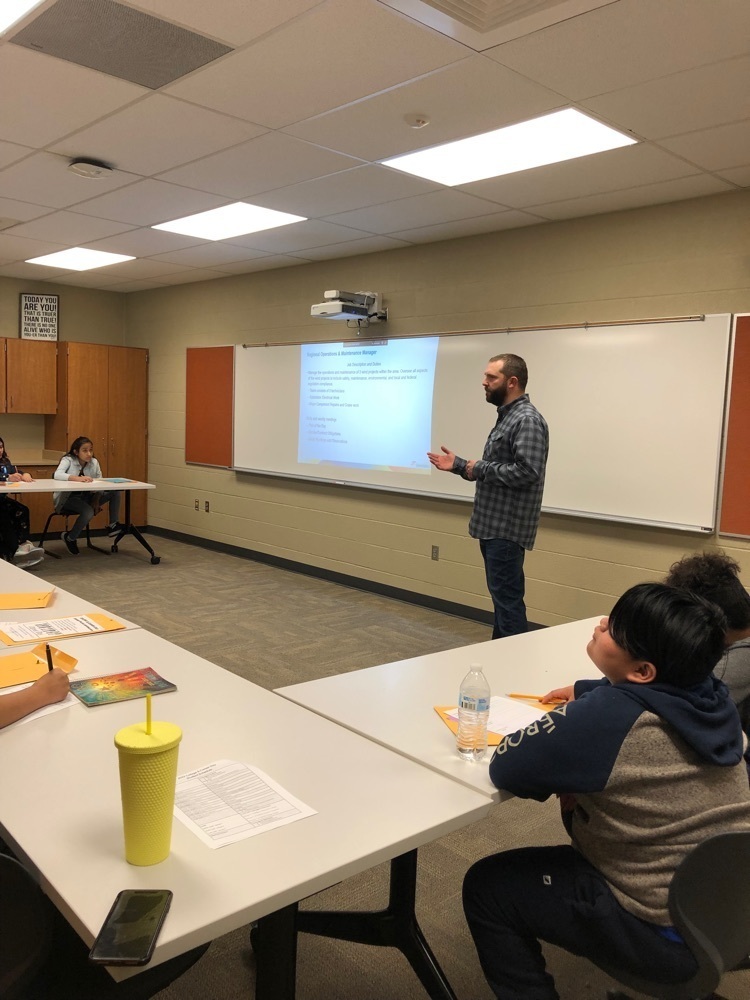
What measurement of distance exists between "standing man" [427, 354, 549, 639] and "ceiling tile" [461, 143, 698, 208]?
0.88 m

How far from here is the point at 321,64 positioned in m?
2.65

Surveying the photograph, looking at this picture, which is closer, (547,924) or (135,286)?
(547,924)

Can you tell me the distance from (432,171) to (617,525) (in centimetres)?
219

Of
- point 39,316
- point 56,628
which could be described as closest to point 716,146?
point 56,628

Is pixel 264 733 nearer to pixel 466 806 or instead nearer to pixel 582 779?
pixel 466 806

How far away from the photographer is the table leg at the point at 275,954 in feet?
3.95

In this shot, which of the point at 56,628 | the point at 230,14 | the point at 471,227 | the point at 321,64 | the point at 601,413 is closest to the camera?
the point at 56,628

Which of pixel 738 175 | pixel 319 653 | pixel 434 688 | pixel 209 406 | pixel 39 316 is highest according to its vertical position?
pixel 738 175

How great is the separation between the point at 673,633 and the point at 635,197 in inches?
134

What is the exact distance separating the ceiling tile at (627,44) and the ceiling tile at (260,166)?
1.24m

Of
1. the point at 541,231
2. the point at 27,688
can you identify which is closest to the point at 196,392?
the point at 541,231

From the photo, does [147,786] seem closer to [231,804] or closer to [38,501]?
[231,804]

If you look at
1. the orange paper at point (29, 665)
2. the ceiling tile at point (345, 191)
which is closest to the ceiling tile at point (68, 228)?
the ceiling tile at point (345, 191)

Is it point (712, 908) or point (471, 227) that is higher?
point (471, 227)
